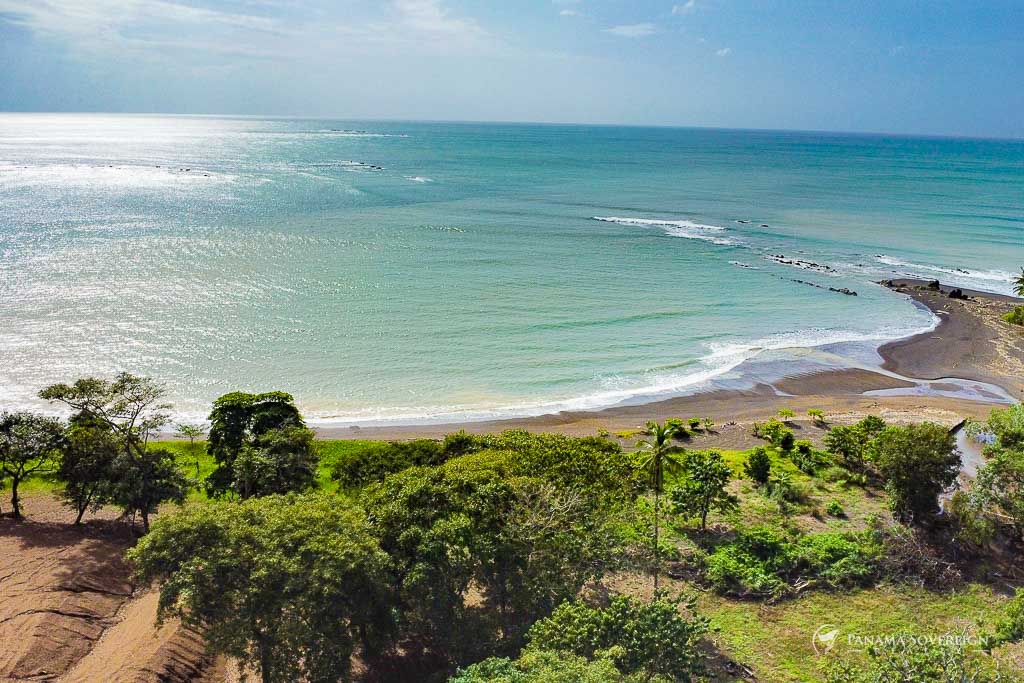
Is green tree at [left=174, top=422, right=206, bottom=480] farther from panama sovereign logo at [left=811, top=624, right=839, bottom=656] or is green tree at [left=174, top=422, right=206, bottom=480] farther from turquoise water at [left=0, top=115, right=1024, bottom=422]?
panama sovereign logo at [left=811, top=624, right=839, bottom=656]

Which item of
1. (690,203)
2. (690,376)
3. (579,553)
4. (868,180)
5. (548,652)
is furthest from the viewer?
(868,180)

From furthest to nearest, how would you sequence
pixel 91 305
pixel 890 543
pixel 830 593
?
1. pixel 91 305
2. pixel 890 543
3. pixel 830 593

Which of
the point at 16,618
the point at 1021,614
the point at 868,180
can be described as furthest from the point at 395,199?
the point at 868,180

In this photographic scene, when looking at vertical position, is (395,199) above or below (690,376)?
above

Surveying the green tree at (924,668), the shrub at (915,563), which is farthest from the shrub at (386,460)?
the shrub at (915,563)

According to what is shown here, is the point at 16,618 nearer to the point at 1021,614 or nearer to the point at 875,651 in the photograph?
the point at 875,651

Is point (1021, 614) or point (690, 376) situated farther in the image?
point (690, 376)

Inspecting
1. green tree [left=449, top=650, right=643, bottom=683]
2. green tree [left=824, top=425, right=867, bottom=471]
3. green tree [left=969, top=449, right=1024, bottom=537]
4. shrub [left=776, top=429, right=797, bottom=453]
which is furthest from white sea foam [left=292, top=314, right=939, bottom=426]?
green tree [left=449, top=650, right=643, bottom=683]

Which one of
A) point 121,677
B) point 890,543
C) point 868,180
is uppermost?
point 868,180
